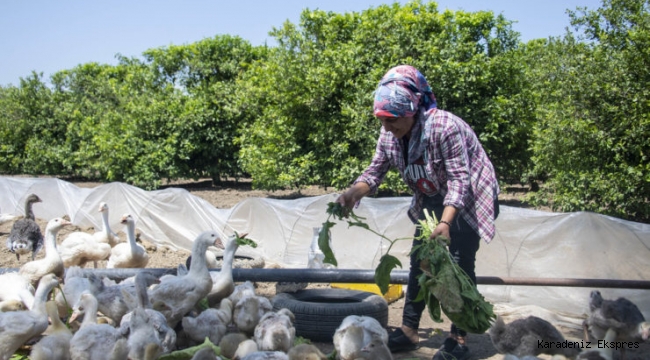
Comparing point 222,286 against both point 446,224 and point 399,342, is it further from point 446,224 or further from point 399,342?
point 446,224

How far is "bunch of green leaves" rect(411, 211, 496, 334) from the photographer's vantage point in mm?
3658

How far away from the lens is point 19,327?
448 cm

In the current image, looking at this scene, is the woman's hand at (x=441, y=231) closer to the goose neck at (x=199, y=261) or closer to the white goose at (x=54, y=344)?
the goose neck at (x=199, y=261)

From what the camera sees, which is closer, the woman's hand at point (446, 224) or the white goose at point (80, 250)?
the woman's hand at point (446, 224)

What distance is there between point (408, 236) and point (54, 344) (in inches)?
185

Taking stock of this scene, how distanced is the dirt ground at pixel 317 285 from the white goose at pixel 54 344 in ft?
6.59

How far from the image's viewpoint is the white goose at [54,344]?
4.19m

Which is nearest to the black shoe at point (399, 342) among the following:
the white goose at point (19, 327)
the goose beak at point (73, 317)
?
the goose beak at point (73, 317)

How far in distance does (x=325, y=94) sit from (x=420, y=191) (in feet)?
28.6

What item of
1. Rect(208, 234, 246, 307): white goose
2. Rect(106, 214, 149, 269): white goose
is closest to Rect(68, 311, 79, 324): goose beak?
Rect(208, 234, 246, 307): white goose

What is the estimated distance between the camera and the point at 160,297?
491 centimetres

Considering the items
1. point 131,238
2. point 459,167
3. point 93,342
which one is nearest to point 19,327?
point 93,342

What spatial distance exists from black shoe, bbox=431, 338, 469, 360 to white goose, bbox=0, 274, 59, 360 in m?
2.99

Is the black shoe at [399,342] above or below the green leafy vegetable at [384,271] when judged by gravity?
below
